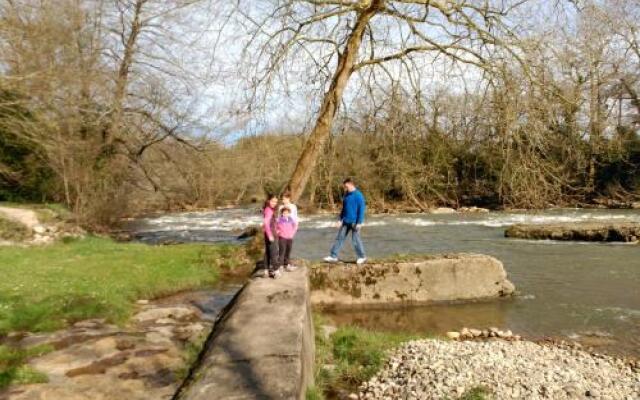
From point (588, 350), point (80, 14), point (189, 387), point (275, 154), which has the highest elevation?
point (80, 14)

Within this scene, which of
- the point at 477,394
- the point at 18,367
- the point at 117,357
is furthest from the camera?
the point at 117,357

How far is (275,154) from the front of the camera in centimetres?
1194

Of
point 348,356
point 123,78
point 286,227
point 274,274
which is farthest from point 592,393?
point 123,78

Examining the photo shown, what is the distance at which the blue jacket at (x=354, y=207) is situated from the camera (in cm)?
1230

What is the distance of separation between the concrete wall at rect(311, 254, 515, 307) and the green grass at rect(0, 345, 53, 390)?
6.00 m

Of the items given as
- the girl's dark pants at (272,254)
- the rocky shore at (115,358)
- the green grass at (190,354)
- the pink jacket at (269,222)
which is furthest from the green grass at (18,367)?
the pink jacket at (269,222)

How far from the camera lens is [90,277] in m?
12.1

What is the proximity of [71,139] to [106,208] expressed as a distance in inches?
237

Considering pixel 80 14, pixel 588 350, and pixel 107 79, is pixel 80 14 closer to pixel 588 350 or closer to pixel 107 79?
pixel 107 79

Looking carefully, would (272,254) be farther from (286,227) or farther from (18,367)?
(18,367)

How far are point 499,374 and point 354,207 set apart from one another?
6060 millimetres

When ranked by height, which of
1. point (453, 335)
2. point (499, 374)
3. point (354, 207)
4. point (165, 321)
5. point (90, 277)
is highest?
point (354, 207)

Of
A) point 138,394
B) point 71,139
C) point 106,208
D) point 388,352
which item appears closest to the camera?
point 138,394

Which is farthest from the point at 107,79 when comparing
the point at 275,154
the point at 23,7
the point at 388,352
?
the point at 388,352
